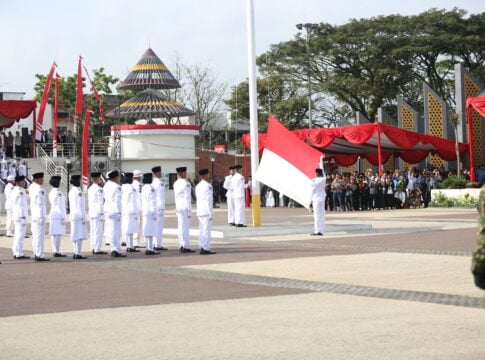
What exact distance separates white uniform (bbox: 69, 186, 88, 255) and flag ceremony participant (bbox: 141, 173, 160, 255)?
1.28 metres

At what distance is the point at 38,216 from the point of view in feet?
60.2

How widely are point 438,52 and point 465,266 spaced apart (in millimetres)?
49111

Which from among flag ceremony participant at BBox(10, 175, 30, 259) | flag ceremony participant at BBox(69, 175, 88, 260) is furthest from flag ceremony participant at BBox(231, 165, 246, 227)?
flag ceremony participant at BBox(10, 175, 30, 259)

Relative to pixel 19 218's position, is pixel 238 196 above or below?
above

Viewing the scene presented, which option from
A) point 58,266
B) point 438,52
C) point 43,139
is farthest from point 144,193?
point 438,52

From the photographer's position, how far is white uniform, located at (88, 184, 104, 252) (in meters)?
19.5

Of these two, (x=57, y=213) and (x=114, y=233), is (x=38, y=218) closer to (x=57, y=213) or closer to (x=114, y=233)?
(x=57, y=213)

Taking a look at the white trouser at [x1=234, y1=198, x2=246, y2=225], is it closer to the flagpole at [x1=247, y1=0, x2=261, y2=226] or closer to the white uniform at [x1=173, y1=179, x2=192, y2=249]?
the flagpole at [x1=247, y1=0, x2=261, y2=226]

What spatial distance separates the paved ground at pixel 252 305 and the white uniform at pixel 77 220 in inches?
17.4

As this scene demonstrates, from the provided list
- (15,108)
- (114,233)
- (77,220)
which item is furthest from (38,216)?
(15,108)

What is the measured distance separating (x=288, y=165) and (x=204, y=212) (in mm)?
6345

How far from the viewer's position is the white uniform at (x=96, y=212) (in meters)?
19.5

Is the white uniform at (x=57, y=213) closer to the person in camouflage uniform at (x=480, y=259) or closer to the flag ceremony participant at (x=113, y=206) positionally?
the flag ceremony participant at (x=113, y=206)

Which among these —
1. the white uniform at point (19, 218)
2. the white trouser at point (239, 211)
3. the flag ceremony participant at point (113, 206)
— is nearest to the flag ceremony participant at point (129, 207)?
the flag ceremony participant at point (113, 206)
